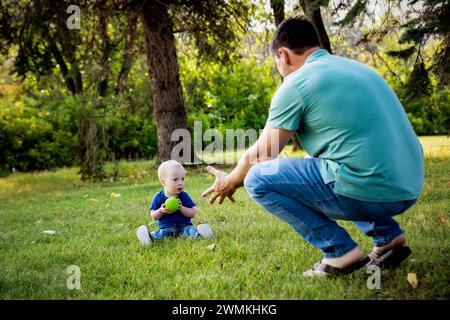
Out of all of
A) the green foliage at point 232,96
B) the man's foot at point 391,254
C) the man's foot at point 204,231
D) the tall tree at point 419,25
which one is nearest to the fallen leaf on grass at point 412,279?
the man's foot at point 391,254

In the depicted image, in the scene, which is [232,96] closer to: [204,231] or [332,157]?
[204,231]

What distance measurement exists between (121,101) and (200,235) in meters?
6.91

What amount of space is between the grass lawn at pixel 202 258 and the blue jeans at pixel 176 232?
0.16 meters

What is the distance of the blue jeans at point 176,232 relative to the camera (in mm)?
3898

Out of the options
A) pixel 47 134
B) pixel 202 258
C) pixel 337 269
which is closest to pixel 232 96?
pixel 47 134

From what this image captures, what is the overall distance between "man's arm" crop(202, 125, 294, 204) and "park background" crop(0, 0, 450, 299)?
0.52 m

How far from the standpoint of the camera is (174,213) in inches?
157

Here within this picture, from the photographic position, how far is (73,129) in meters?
12.7

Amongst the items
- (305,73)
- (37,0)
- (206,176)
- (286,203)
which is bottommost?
(206,176)

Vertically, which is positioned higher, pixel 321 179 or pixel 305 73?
pixel 305 73

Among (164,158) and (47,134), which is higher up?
(47,134)

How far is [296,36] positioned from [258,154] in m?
0.68
